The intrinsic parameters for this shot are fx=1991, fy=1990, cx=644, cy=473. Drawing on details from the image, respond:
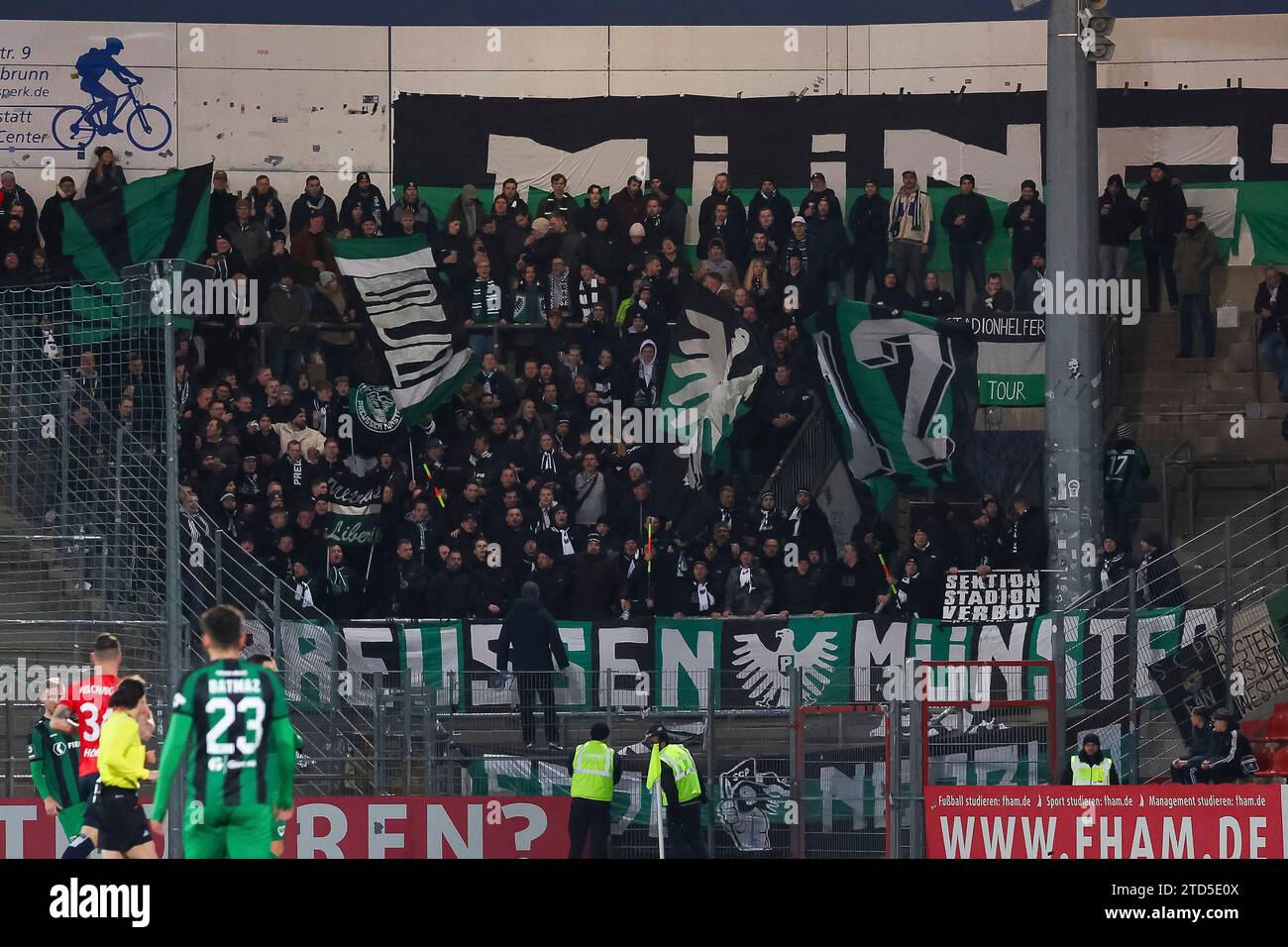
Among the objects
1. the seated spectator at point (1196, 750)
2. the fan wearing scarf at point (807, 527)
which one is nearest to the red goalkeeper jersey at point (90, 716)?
the seated spectator at point (1196, 750)

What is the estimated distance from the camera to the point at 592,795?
14.7 meters

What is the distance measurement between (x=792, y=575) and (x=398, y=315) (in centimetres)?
588

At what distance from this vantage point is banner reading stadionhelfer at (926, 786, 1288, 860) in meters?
13.0

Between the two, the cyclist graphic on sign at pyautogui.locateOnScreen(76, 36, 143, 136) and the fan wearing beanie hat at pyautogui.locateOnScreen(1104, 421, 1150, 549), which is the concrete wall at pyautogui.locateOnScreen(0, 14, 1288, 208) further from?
the fan wearing beanie hat at pyautogui.locateOnScreen(1104, 421, 1150, 549)

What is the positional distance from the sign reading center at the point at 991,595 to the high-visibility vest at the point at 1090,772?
13.3 feet

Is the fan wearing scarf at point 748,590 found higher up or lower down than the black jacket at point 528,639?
higher up

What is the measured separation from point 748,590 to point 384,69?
962cm

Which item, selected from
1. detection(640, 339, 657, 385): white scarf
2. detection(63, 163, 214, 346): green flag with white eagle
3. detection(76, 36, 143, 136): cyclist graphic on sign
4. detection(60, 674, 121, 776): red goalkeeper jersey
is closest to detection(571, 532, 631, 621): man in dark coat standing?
detection(640, 339, 657, 385): white scarf

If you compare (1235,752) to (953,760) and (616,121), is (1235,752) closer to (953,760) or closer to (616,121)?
(953,760)

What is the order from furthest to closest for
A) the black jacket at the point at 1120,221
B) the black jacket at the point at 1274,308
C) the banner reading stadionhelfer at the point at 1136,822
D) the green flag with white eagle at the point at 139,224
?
the green flag with white eagle at the point at 139,224, the black jacket at the point at 1120,221, the black jacket at the point at 1274,308, the banner reading stadionhelfer at the point at 1136,822

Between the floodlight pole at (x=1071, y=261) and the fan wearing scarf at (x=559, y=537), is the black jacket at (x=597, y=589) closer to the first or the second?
the fan wearing scarf at (x=559, y=537)

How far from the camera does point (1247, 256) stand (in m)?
23.3

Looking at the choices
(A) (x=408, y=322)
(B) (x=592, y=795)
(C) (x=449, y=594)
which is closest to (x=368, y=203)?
(A) (x=408, y=322)

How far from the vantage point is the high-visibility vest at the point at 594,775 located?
48.4ft
